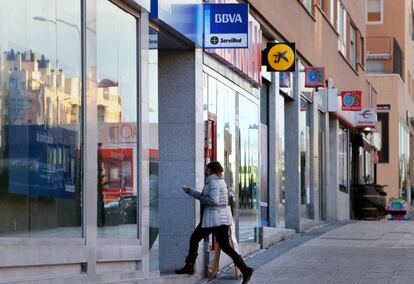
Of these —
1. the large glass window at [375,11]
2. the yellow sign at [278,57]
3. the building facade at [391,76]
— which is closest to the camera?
the yellow sign at [278,57]

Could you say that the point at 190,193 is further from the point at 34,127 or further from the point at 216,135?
the point at 34,127

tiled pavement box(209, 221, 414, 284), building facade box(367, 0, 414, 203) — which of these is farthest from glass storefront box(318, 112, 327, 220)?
building facade box(367, 0, 414, 203)

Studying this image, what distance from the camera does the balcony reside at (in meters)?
65.0

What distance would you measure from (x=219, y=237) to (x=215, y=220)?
0.83 ft

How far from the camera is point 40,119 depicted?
36.1 feet

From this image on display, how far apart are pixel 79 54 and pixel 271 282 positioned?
5.55 m

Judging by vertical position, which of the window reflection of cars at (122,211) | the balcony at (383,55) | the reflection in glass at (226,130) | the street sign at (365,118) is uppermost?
the balcony at (383,55)

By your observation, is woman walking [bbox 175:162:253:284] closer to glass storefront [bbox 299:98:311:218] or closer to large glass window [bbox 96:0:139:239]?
large glass window [bbox 96:0:139:239]

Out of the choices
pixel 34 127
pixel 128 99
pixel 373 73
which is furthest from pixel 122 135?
pixel 373 73

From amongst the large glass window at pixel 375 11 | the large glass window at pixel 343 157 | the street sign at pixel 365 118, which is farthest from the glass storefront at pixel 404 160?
the large glass window at pixel 343 157

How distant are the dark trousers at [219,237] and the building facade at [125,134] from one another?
556 mm

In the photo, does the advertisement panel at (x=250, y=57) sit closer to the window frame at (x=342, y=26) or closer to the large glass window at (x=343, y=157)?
the window frame at (x=342, y=26)

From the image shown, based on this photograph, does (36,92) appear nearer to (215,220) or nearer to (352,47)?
(215,220)

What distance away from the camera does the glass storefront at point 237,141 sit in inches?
712
